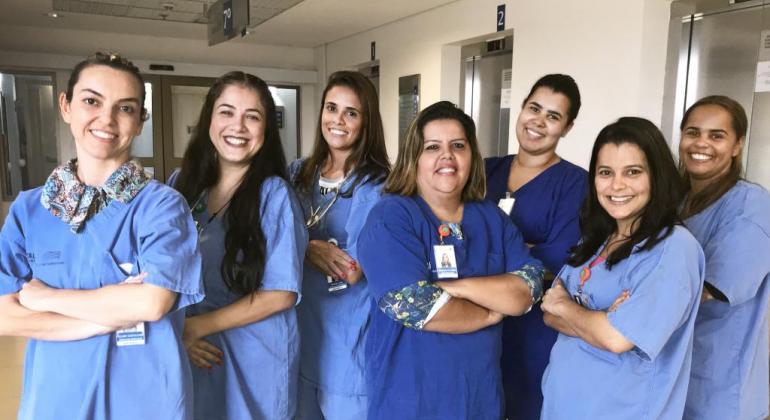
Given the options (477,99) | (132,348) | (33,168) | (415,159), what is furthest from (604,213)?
(33,168)

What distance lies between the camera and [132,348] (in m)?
1.29

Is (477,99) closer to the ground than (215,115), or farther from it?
farther from it

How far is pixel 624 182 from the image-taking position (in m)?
1.53

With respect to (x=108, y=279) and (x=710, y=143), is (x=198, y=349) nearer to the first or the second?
(x=108, y=279)

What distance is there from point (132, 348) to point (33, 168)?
7.67 metres

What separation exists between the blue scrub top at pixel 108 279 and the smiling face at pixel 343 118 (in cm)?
81

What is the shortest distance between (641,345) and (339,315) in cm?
99

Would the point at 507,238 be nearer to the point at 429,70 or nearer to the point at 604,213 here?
the point at 604,213

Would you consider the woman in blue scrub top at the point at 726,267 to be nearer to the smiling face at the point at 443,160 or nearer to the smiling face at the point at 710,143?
the smiling face at the point at 710,143

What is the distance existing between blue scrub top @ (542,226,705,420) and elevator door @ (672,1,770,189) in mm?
2529

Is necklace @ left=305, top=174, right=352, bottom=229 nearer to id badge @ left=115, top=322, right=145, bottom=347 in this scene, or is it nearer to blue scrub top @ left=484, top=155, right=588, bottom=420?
blue scrub top @ left=484, top=155, right=588, bottom=420

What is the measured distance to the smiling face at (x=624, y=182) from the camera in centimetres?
152

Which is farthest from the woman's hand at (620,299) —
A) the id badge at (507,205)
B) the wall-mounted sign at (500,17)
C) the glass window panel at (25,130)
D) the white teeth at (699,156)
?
the glass window panel at (25,130)

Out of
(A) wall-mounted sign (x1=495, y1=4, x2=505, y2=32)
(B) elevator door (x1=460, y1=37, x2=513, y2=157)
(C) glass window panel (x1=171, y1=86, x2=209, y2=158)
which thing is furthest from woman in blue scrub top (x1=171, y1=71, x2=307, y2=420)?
(C) glass window panel (x1=171, y1=86, x2=209, y2=158)
